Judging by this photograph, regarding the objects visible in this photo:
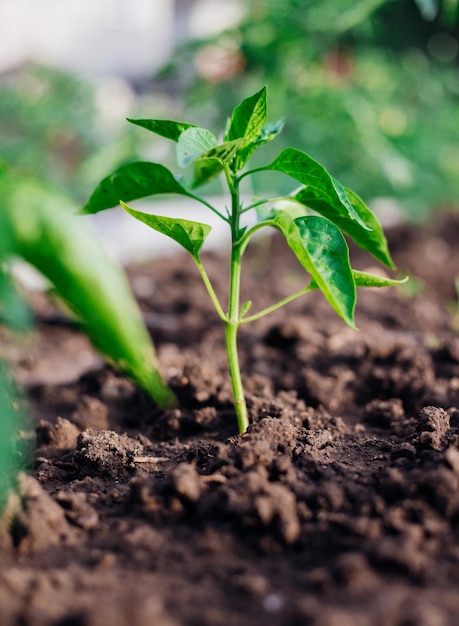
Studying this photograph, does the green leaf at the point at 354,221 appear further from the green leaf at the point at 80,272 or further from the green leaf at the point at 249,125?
the green leaf at the point at 80,272

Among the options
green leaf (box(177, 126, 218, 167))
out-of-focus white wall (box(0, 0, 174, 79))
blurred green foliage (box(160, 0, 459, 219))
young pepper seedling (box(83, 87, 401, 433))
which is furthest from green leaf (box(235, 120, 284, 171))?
out-of-focus white wall (box(0, 0, 174, 79))

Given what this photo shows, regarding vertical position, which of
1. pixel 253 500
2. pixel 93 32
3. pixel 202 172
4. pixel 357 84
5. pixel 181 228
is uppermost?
pixel 93 32

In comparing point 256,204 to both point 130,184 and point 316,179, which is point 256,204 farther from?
point 130,184

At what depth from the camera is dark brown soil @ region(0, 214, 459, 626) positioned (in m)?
0.95

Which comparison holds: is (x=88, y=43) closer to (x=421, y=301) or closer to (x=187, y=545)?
(x=421, y=301)

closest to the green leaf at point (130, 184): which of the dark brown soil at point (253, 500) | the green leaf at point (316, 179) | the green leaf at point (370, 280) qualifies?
the green leaf at point (316, 179)

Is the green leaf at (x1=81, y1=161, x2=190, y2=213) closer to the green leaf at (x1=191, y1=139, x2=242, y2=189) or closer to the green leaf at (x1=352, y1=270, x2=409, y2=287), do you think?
the green leaf at (x1=191, y1=139, x2=242, y2=189)

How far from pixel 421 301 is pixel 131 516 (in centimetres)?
220

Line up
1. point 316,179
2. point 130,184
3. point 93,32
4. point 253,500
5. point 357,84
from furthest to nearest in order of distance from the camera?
point 93,32, point 357,84, point 130,184, point 316,179, point 253,500

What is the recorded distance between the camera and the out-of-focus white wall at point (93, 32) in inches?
380

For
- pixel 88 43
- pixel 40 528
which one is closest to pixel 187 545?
pixel 40 528

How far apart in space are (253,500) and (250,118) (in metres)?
0.73

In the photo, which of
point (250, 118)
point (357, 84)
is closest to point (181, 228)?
point (250, 118)

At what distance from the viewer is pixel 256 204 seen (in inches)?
54.3
